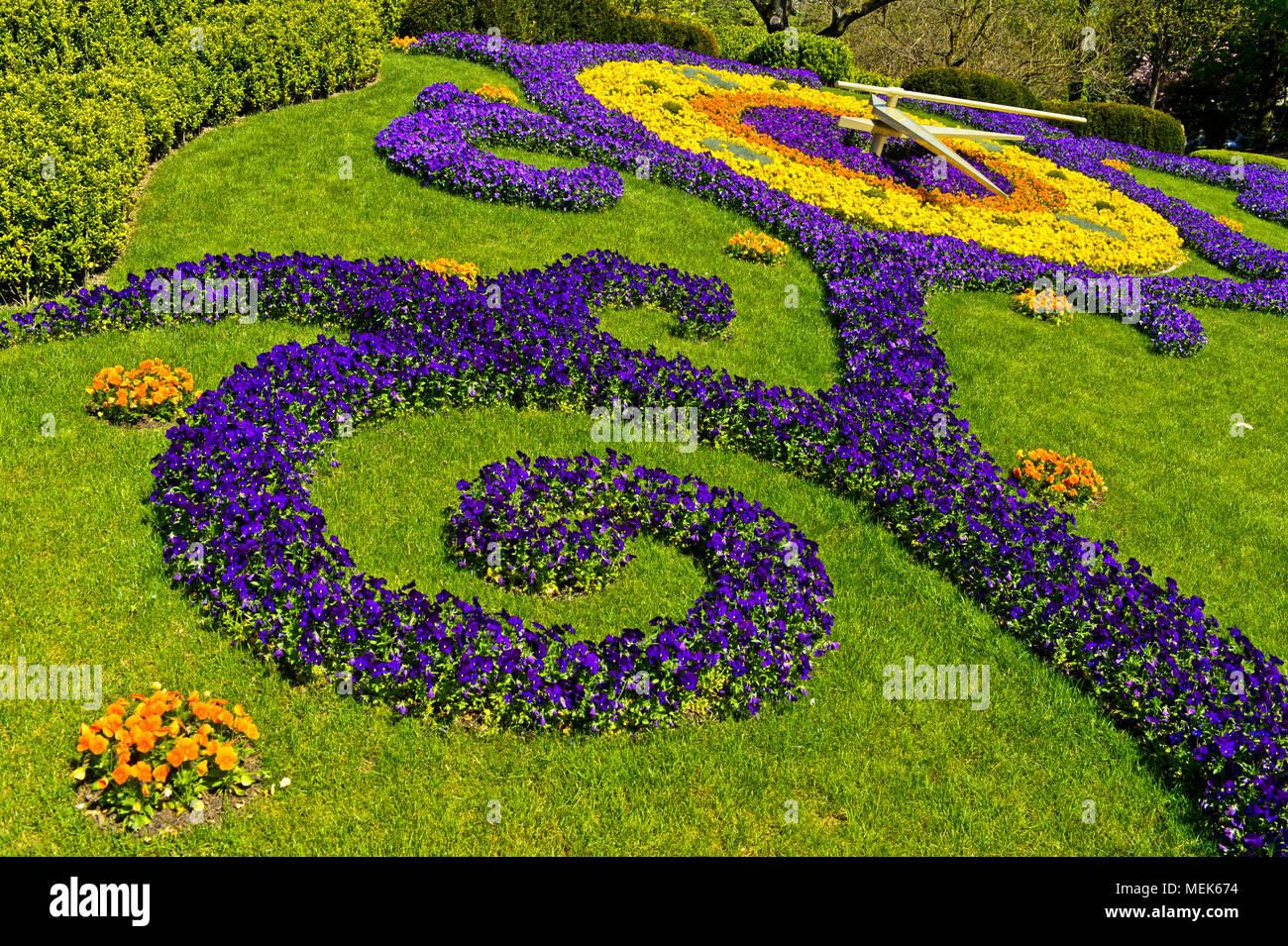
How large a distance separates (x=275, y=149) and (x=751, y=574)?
528 inches

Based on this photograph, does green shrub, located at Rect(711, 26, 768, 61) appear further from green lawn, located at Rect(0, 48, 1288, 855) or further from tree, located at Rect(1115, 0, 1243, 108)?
green lawn, located at Rect(0, 48, 1288, 855)

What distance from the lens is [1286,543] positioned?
9742mm

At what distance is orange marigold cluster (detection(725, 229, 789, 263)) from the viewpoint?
1485 cm

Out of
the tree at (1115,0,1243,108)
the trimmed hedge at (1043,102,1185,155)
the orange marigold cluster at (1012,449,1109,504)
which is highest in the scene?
the tree at (1115,0,1243,108)

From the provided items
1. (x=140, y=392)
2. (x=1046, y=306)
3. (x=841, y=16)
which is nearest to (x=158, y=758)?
(x=140, y=392)

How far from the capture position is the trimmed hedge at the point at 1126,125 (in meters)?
32.0

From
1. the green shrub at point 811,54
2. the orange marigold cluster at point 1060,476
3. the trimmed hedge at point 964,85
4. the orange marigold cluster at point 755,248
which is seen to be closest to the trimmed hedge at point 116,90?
the orange marigold cluster at point 755,248

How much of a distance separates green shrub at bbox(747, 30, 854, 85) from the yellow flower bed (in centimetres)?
622

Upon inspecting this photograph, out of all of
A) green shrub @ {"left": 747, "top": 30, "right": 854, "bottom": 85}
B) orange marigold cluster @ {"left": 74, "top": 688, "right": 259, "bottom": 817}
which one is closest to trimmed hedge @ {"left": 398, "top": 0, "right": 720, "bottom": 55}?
green shrub @ {"left": 747, "top": 30, "right": 854, "bottom": 85}

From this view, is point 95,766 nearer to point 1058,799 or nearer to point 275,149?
point 1058,799

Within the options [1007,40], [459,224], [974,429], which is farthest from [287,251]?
[1007,40]

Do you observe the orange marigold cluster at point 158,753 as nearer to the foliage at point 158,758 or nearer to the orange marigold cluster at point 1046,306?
the foliage at point 158,758

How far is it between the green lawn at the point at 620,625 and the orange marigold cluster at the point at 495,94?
28.0ft

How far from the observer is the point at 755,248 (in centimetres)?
1481
